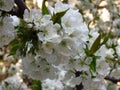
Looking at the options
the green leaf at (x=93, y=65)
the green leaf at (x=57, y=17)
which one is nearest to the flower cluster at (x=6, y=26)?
the green leaf at (x=57, y=17)

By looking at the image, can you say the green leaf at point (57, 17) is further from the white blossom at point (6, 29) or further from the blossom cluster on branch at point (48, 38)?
the white blossom at point (6, 29)

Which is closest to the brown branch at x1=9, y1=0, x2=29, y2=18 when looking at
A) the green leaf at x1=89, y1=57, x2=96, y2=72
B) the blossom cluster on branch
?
the blossom cluster on branch

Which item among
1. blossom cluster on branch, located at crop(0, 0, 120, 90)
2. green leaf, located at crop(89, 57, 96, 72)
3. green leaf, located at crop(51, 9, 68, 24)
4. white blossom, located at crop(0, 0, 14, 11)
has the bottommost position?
green leaf, located at crop(89, 57, 96, 72)

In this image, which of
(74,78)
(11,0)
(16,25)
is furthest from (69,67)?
(11,0)

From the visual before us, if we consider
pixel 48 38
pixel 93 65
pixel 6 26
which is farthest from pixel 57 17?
pixel 93 65

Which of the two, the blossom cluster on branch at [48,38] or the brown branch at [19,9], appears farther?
the brown branch at [19,9]

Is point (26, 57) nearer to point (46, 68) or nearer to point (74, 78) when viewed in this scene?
point (46, 68)

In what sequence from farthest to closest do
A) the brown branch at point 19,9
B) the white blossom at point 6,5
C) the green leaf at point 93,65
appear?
the green leaf at point 93,65 → the brown branch at point 19,9 → the white blossom at point 6,5

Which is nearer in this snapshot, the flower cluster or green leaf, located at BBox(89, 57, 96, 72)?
the flower cluster

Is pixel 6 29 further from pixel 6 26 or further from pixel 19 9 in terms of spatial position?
pixel 19 9

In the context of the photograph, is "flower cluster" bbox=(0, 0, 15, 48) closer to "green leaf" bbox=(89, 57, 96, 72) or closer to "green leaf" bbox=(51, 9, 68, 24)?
"green leaf" bbox=(51, 9, 68, 24)

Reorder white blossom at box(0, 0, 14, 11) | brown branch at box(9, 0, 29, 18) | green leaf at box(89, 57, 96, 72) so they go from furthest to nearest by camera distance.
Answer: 1. green leaf at box(89, 57, 96, 72)
2. brown branch at box(9, 0, 29, 18)
3. white blossom at box(0, 0, 14, 11)

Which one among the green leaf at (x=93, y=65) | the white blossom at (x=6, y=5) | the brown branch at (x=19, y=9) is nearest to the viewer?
the white blossom at (x=6, y=5)
